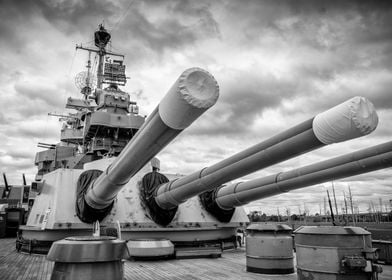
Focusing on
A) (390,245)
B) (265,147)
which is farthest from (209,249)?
(265,147)

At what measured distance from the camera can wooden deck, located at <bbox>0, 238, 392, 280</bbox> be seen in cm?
565

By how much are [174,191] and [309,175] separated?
2.91 m

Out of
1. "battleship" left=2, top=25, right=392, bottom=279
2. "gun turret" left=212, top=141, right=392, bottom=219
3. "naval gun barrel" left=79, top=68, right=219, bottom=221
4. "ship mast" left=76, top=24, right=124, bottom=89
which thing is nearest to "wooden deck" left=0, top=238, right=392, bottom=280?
"battleship" left=2, top=25, right=392, bottom=279

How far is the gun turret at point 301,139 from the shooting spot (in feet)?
8.71

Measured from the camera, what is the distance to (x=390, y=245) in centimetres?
685

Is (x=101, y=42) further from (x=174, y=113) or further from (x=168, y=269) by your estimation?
(x=174, y=113)

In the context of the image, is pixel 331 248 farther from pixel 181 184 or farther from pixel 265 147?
pixel 181 184

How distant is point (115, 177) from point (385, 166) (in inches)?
134

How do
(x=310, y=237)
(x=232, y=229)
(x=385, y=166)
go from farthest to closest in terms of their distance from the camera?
1. (x=232, y=229)
2. (x=310, y=237)
3. (x=385, y=166)

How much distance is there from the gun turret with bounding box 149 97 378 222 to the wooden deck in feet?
5.14

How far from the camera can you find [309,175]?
5570 millimetres

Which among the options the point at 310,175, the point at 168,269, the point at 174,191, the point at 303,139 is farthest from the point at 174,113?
the point at 174,191

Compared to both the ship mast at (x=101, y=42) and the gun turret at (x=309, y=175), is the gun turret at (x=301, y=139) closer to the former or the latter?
the gun turret at (x=309, y=175)

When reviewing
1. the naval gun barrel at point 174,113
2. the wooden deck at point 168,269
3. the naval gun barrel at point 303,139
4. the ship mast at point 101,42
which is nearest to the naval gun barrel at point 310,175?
the naval gun barrel at point 303,139
